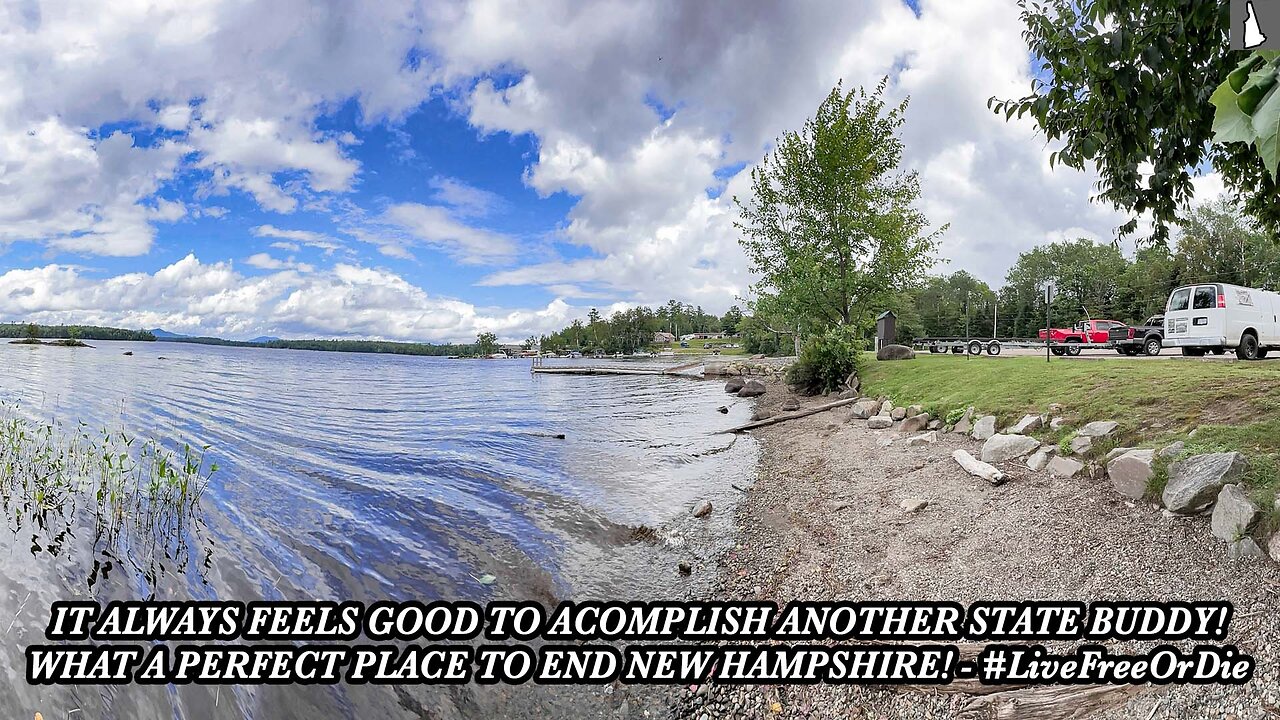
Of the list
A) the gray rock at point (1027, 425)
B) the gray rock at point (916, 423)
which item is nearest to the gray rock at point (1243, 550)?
the gray rock at point (1027, 425)

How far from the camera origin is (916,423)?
12.6 m

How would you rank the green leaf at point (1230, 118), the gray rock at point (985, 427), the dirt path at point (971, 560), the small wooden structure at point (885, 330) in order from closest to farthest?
the green leaf at point (1230, 118) → the dirt path at point (971, 560) → the gray rock at point (985, 427) → the small wooden structure at point (885, 330)

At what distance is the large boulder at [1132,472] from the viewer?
5883mm

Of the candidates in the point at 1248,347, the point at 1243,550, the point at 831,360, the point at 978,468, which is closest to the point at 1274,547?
the point at 1243,550

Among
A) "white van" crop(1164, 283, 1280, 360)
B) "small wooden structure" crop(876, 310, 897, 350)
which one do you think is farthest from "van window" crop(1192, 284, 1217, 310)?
"small wooden structure" crop(876, 310, 897, 350)

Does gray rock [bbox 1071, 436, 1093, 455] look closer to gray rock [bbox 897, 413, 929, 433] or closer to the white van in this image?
gray rock [bbox 897, 413, 929, 433]

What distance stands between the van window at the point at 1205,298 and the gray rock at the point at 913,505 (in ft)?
47.9

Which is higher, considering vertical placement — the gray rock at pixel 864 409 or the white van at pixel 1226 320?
the white van at pixel 1226 320

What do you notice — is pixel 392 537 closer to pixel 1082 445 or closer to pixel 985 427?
pixel 1082 445

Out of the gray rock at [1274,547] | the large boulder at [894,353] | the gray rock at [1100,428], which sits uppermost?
the large boulder at [894,353]

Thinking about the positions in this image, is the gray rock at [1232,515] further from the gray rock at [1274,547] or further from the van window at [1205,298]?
the van window at [1205,298]

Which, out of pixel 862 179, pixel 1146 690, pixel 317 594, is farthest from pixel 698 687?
pixel 862 179

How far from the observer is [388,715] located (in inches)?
187

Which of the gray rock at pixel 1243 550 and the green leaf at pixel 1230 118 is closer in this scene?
the green leaf at pixel 1230 118
